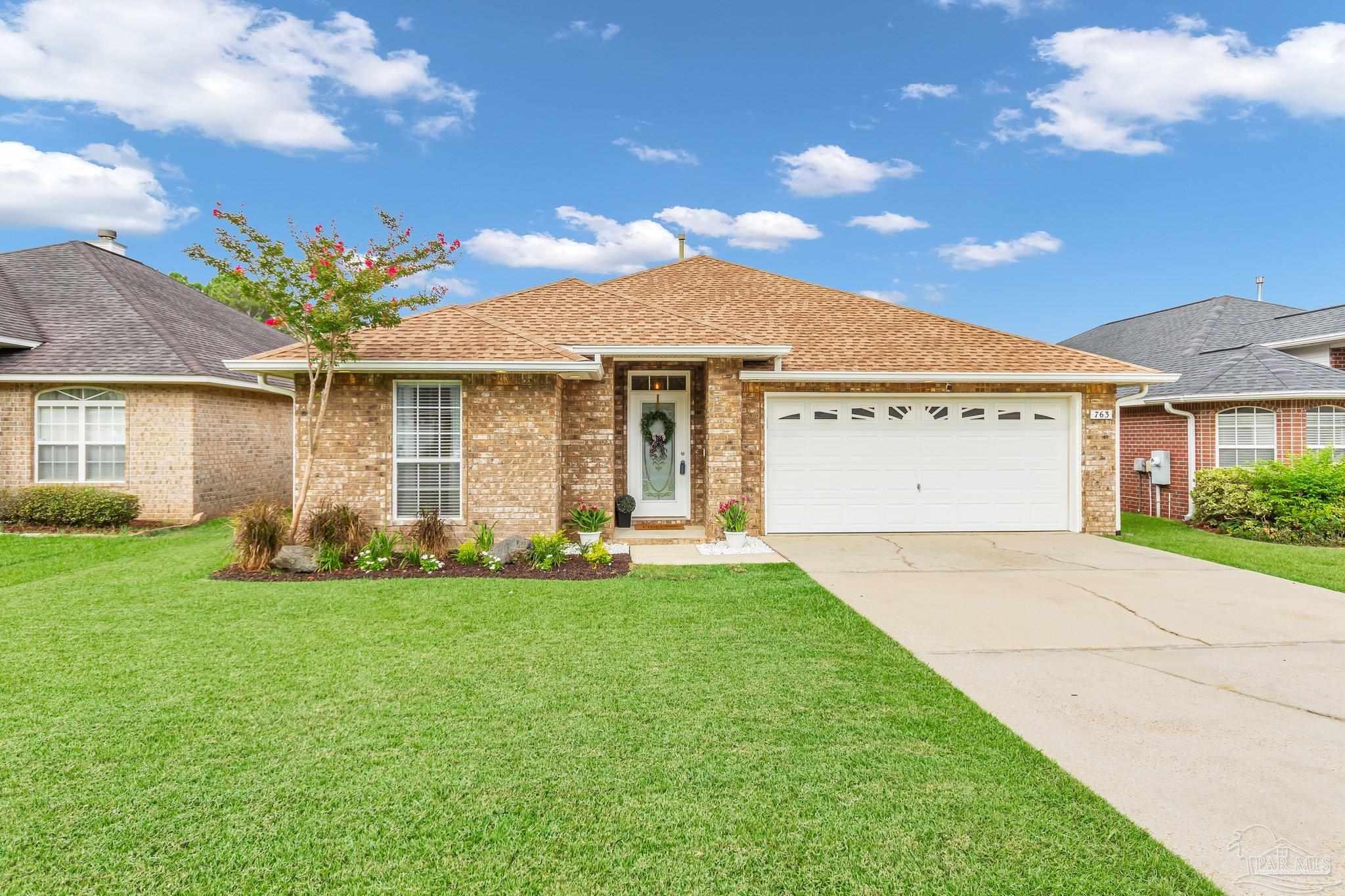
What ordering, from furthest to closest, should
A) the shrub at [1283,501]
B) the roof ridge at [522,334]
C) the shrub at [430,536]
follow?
the shrub at [1283,501]
the roof ridge at [522,334]
the shrub at [430,536]

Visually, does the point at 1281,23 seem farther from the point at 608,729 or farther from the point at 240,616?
the point at 240,616

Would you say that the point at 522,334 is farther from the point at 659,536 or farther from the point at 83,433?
the point at 83,433

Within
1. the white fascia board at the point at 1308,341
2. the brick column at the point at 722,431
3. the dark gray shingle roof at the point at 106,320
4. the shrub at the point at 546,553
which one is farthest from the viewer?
the white fascia board at the point at 1308,341

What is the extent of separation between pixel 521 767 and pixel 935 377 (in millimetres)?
9248

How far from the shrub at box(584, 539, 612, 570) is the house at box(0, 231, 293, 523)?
22.7 ft

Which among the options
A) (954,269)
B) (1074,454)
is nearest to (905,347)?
(1074,454)

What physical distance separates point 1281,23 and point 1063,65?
370cm

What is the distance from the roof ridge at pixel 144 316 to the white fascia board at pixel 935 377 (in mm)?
10444

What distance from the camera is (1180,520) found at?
41.6 feet

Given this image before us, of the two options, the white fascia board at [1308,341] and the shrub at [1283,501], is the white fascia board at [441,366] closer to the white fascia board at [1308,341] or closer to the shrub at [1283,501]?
the shrub at [1283,501]

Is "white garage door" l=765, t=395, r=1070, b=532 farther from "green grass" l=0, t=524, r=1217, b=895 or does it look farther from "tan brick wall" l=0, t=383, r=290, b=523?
"tan brick wall" l=0, t=383, r=290, b=523

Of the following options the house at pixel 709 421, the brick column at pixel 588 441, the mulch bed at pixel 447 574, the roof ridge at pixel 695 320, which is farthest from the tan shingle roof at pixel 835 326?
the mulch bed at pixel 447 574

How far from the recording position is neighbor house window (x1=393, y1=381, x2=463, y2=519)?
902 cm

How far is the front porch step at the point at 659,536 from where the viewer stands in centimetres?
973
